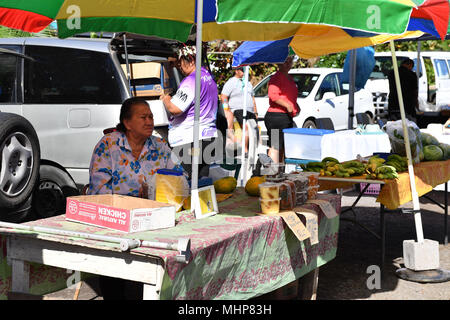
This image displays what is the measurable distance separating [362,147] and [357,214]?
89 cm

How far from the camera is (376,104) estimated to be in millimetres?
18984

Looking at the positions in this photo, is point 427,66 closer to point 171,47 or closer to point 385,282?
point 171,47

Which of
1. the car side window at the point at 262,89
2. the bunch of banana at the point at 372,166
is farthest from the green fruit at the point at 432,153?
the car side window at the point at 262,89

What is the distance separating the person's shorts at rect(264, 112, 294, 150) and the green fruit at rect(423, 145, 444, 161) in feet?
10.1

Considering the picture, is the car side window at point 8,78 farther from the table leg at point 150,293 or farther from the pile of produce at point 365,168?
the table leg at point 150,293

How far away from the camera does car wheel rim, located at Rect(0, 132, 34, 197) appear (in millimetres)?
6020

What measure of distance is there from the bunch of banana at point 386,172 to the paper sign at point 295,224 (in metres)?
1.75

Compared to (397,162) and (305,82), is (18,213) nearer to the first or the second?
(397,162)

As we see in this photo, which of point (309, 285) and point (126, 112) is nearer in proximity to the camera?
point (126, 112)

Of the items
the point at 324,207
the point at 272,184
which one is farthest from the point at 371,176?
the point at 272,184

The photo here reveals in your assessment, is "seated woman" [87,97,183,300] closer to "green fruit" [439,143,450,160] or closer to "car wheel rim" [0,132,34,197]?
"car wheel rim" [0,132,34,197]

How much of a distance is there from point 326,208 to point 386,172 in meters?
1.34

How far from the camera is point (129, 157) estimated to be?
15.1ft

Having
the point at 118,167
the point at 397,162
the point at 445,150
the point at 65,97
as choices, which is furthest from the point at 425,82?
the point at 118,167
